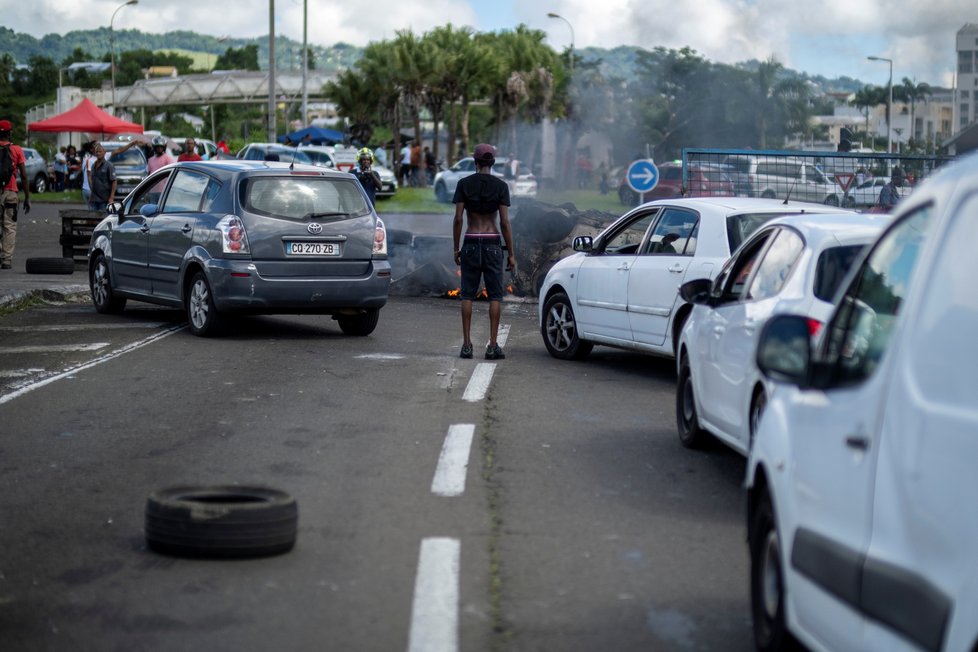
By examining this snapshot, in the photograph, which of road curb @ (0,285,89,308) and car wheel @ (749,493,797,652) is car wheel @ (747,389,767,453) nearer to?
car wheel @ (749,493,797,652)

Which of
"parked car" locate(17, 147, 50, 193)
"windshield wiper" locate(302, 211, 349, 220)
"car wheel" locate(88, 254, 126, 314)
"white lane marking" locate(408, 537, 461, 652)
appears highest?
"parked car" locate(17, 147, 50, 193)

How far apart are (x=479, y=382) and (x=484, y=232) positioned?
188 centimetres

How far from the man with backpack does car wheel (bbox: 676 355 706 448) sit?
1363 cm

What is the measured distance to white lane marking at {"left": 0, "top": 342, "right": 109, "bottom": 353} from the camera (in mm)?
12859

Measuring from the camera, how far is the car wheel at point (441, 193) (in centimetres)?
4841

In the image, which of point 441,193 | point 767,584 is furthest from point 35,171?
point 767,584

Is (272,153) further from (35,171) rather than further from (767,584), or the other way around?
(767,584)

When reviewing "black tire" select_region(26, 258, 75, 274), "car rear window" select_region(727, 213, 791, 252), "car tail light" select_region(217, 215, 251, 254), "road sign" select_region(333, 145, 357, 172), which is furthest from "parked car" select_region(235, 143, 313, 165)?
"car rear window" select_region(727, 213, 791, 252)

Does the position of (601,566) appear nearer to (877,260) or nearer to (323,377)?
(877,260)

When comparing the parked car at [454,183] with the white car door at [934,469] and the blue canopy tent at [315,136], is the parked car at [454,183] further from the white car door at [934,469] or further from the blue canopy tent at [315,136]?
the white car door at [934,469]

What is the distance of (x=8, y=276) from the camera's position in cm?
2053

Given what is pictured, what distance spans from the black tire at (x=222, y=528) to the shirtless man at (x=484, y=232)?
269 inches

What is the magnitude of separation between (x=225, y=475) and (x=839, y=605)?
4.30 metres

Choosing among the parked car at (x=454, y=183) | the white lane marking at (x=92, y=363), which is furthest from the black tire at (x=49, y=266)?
the parked car at (x=454, y=183)
